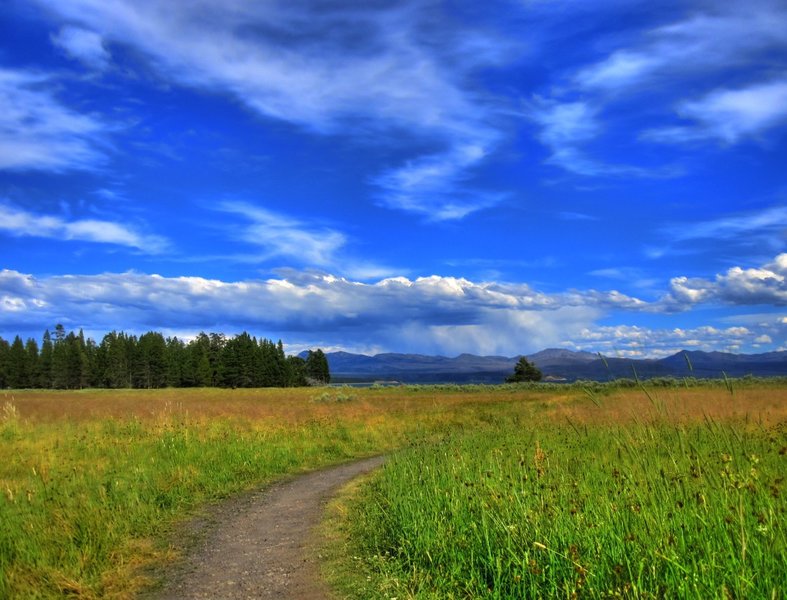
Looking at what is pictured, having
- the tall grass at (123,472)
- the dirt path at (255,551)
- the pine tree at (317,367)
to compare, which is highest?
the pine tree at (317,367)

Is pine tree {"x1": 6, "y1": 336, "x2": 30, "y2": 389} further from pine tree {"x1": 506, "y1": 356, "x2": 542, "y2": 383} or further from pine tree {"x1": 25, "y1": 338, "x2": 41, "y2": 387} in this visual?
pine tree {"x1": 506, "y1": 356, "x2": 542, "y2": 383}

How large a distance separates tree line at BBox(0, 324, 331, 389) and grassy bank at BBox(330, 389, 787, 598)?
11409cm

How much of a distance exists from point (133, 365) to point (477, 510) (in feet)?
410

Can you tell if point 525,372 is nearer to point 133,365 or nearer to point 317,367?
point 317,367

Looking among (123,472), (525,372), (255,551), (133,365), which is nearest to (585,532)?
(255,551)

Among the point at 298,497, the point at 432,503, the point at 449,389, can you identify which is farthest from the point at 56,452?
the point at 449,389

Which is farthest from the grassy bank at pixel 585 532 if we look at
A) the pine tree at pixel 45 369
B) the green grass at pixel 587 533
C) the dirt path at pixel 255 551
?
the pine tree at pixel 45 369

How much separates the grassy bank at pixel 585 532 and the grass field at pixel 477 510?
3 centimetres

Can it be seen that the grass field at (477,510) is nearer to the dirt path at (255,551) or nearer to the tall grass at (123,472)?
the tall grass at (123,472)

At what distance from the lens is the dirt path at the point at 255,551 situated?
6336 millimetres

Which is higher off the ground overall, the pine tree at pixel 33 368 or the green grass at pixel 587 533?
the pine tree at pixel 33 368

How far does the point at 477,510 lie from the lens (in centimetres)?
700

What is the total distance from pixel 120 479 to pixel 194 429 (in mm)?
6911

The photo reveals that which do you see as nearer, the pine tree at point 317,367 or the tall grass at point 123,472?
the tall grass at point 123,472
